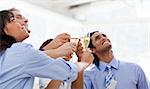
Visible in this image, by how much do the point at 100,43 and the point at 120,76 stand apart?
35 cm

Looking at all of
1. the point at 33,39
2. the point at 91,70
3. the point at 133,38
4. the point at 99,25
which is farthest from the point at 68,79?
the point at 99,25

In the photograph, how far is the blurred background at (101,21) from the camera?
352 centimetres

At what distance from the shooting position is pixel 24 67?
1.35m

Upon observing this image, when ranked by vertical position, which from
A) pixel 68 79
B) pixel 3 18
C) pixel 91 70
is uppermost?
pixel 3 18

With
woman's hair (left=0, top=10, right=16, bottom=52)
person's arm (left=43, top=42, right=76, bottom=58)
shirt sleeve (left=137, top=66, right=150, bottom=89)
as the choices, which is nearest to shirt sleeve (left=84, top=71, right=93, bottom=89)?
shirt sleeve (left=137, top=66, right=150, bottom=89)

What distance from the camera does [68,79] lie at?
1.43m

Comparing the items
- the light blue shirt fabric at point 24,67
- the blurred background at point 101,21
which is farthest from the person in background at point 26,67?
the blurred background at point 101,21

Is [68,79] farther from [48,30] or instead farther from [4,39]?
[48,30]

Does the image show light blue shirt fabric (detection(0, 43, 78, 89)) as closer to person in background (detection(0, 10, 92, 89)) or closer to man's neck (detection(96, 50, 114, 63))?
person in background (detection(0, 10, 92, 89))

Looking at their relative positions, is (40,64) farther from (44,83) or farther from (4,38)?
(44,83)

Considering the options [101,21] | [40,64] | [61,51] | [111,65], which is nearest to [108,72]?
[111,65]

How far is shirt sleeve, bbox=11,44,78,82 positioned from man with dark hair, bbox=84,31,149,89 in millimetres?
782

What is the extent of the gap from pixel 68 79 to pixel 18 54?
29 centimetres

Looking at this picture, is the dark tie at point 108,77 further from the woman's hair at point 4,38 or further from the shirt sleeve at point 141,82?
the woman's hair at point 4,38
